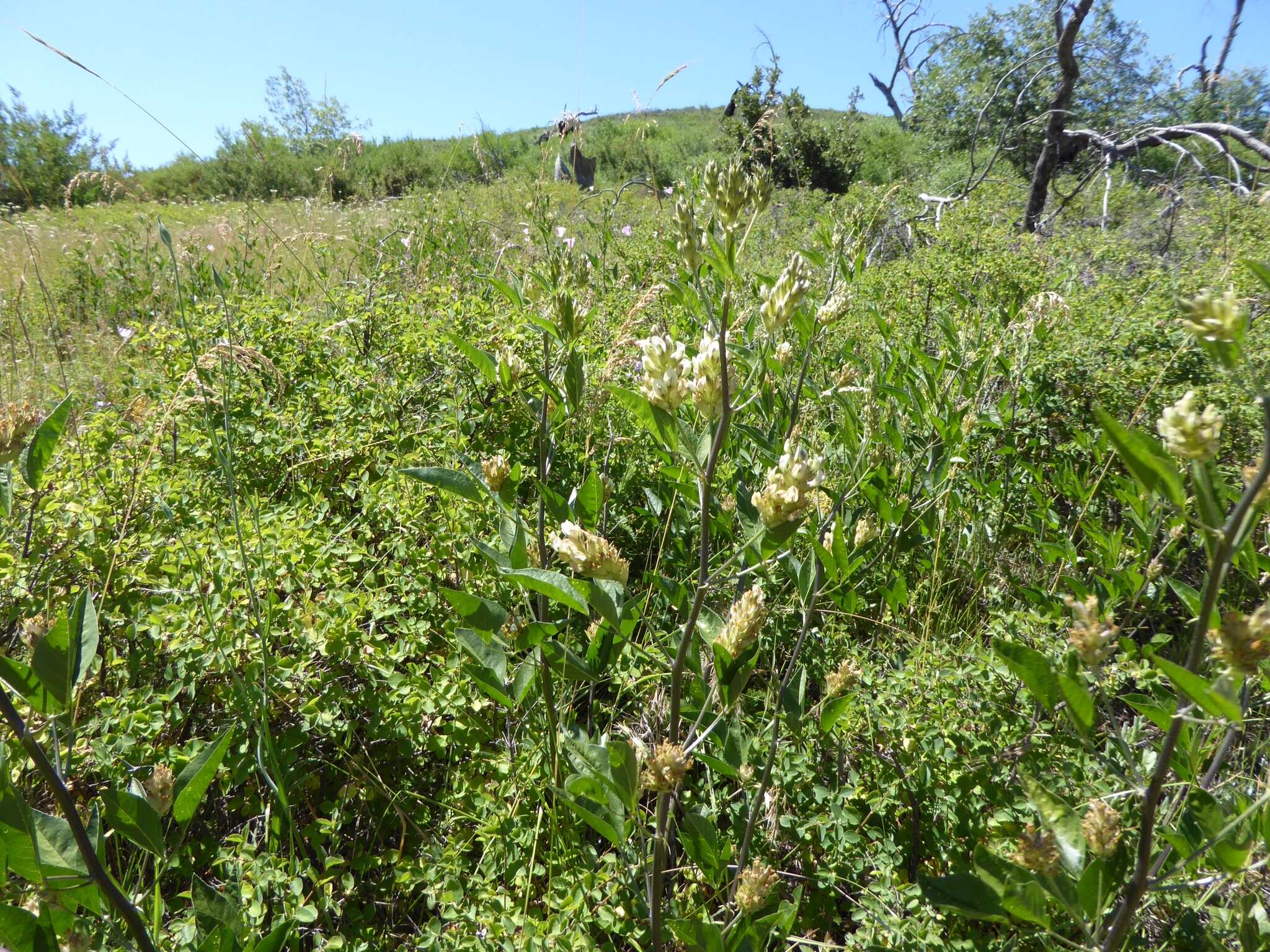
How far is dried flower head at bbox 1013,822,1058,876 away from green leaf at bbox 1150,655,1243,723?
0.28 meters

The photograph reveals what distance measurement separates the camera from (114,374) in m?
3.04

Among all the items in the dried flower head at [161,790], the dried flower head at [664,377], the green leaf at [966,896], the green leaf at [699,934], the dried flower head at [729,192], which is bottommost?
the green leaf at [699,934]

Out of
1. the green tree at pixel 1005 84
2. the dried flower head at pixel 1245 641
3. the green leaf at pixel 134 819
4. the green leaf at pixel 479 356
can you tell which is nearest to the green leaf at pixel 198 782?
the green leaf at pixel 134 819

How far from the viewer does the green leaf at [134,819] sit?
0.76m

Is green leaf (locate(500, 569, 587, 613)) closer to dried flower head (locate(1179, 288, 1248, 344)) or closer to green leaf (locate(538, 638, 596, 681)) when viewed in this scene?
green leaf (locate(538, 638, 596, 681))

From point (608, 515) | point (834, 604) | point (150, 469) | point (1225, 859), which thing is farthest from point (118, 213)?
point (1225, 859)

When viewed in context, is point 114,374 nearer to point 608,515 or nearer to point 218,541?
point 218,541

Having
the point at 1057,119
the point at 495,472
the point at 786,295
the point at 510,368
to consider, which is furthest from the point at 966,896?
the point at 1057,119

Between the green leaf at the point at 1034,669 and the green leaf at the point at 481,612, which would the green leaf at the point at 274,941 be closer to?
the green leaf at the point at 481,612

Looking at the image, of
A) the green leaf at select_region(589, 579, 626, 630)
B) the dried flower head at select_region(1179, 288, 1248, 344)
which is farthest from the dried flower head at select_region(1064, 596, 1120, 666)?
the green leaf at select_region(589, 579, 626, 630)

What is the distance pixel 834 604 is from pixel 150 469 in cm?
183

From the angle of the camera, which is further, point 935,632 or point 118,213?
point 118,213

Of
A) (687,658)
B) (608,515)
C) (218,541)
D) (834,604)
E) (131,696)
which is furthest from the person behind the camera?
(608,515)

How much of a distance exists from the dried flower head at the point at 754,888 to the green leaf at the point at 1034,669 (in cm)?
47
